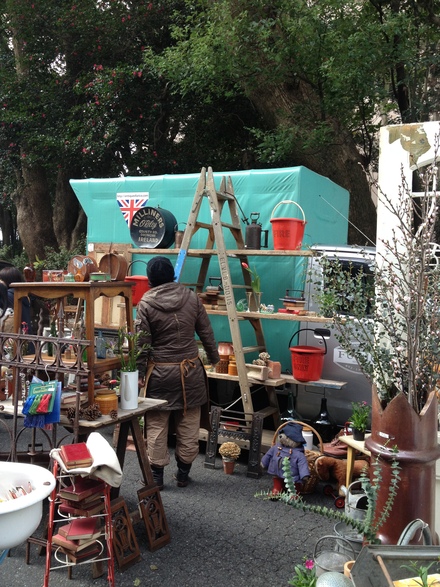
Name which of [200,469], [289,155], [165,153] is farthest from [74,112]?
[200,469]

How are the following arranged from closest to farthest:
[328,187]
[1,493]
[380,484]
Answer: [1,493], [380,484], [328,187]

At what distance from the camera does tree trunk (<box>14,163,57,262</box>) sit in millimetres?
12742

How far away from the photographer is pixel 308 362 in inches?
203

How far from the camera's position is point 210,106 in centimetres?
1212

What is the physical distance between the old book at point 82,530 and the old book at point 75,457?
0.42m

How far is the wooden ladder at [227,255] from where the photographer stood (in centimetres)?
517

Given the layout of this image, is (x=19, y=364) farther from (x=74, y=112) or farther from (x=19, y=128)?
(x=19, y=128)

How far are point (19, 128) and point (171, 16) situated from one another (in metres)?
4.08

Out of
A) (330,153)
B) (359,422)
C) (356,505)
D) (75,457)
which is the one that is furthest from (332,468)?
(330,153)

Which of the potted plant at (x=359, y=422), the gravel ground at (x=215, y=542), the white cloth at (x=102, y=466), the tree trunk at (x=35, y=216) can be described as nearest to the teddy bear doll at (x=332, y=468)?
the gravel ground at (x=215, y=542)

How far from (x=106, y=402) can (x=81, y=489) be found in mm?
575

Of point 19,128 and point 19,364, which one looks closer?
point 19,364

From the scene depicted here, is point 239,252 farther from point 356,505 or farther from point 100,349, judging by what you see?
point 356,505

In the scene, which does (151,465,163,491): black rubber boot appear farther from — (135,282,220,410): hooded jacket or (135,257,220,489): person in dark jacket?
(135,282,220,410): hooded jacket
